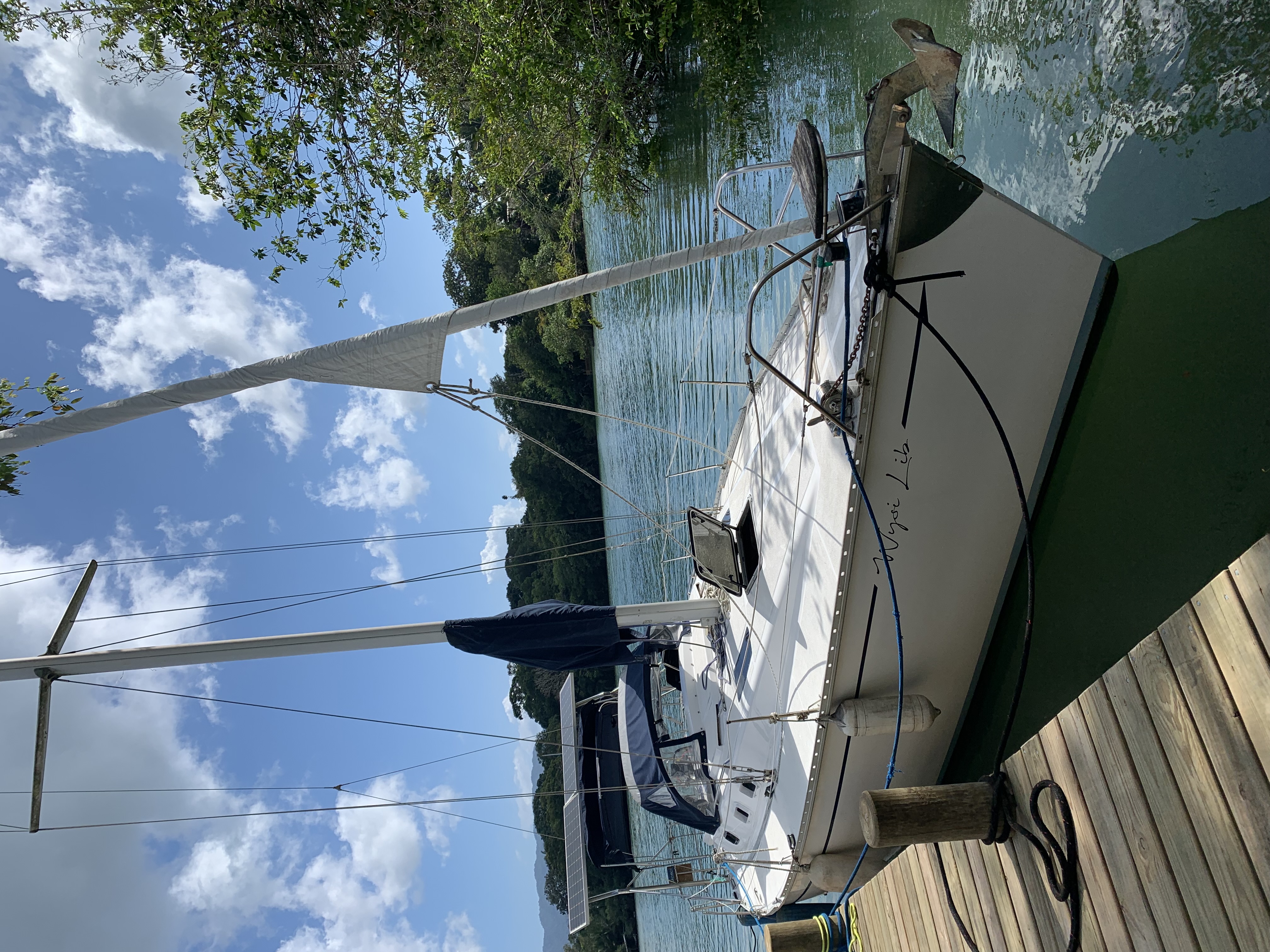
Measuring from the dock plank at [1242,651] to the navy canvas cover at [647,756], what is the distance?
17.9ft

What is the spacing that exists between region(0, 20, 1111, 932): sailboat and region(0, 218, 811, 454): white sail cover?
1cm

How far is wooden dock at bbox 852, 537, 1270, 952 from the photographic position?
205cm

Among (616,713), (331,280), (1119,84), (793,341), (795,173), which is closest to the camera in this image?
(795,173)

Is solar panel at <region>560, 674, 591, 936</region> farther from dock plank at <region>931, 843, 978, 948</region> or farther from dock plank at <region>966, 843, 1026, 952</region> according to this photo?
dock plank at <region>966, 843, 1026, 952</region>

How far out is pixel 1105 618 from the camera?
4109mm

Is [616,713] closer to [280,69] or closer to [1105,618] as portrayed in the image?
[1105,618]

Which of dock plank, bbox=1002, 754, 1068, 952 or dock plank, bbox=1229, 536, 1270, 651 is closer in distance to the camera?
dock plank, bbox=1229, 536, 1270, 651

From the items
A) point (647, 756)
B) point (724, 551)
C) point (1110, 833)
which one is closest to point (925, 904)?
point (1110, 833)

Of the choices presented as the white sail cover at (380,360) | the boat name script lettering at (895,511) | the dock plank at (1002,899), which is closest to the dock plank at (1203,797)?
the dock plank at (1002,899)

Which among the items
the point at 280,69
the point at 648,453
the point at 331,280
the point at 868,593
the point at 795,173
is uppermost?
the point at 648,453

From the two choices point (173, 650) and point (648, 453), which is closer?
point (173, 650)

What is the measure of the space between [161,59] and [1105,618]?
33.1 ft

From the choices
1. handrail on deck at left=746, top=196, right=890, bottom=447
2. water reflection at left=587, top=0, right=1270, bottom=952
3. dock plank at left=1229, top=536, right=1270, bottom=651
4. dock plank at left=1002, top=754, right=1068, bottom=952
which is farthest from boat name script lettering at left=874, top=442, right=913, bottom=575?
dock plank at left=1229, top=536, right=1270, bottom=651

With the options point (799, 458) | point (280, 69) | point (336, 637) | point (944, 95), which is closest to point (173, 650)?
point (336, 637)
